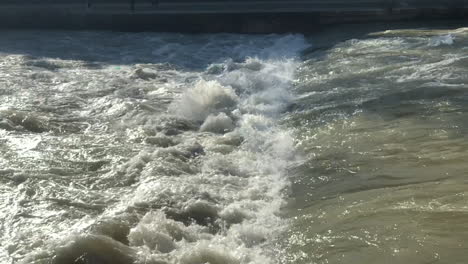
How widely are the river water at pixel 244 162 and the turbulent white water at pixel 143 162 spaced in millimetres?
26

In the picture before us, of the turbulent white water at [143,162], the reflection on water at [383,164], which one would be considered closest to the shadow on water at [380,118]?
the reflection on water at [383,164]

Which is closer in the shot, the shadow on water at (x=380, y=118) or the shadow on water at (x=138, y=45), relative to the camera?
the shadow on water at (x=380, y=118)

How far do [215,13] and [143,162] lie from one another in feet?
49.4

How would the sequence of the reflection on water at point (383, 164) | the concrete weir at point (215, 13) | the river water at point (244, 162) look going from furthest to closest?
the concrete weir at point (215, 13) → the river water at point (244, 162) → the reflection on water at point (383, 164)

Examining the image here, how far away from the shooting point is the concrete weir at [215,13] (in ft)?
68.2

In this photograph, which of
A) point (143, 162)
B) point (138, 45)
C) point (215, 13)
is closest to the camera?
point (143, 162)

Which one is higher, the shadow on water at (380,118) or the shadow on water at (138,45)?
the shadow on water at (380,118)

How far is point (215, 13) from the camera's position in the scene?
2198 centimetres

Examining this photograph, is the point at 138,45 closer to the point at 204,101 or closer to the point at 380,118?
the point at 204,101

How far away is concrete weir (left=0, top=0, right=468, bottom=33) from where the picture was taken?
20781mm

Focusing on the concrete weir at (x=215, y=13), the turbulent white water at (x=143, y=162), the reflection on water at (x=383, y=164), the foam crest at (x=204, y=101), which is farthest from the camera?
the concrete weir at (x=215, y=13)

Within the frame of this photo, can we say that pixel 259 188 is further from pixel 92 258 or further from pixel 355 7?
pixel 355 7

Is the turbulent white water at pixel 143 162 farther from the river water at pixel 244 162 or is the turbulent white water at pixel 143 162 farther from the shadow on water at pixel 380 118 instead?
the shadow on water at pixel 380 118

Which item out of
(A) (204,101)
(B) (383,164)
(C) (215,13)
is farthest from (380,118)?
(C) (215,13)
